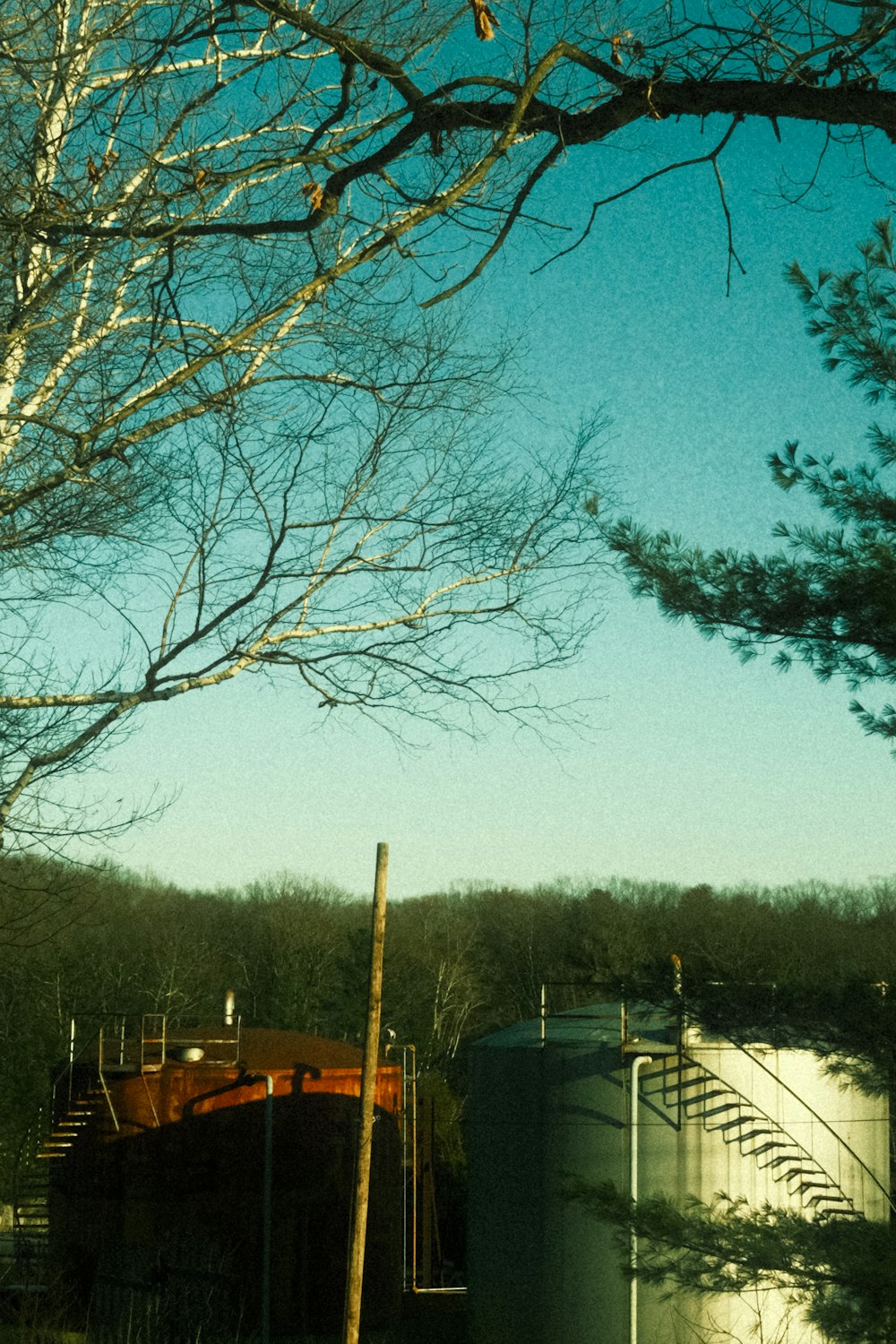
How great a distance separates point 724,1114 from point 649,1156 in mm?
974

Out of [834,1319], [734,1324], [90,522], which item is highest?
[90,522]

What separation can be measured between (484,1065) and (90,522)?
10884 mm

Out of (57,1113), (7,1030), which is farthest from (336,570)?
(7,1030)

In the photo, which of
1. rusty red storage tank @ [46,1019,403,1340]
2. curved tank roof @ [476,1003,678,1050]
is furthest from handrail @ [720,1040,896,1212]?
rusty red storage tank @ [46,1019,403,1340]

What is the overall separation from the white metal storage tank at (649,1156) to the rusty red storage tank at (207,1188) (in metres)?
2.18

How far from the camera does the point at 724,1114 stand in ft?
49.9

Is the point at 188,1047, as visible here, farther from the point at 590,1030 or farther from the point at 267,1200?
the point at 590,1030

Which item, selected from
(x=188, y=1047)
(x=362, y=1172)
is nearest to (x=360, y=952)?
(x=188, y=1047)

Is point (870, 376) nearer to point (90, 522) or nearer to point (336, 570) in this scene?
point (336, 570)

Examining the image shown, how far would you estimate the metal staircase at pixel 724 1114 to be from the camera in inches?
596

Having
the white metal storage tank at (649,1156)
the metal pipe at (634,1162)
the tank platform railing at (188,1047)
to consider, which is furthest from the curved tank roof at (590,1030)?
the tank platform railing at (188,1047)

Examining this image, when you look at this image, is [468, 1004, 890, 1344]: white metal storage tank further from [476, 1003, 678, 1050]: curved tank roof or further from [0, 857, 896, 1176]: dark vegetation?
[0, 857, 896, 1176]: dark vegetation

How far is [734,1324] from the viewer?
1468 centimetres

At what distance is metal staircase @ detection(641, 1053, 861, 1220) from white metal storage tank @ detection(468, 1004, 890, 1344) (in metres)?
0.01
